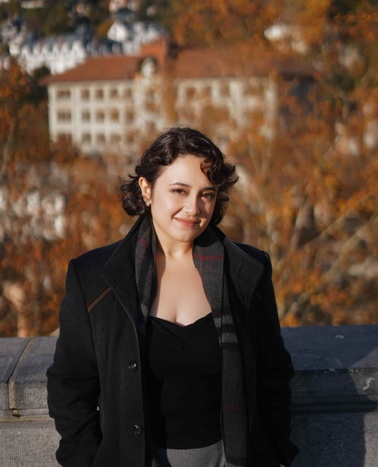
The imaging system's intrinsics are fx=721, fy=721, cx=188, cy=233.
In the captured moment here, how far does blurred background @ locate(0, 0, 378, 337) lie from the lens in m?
16.4

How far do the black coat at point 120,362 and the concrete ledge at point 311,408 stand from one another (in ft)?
0.85

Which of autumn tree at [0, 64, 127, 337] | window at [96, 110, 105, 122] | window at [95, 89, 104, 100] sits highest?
window at [95, 89, 104, 100]

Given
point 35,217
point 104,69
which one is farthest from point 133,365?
point 104,69

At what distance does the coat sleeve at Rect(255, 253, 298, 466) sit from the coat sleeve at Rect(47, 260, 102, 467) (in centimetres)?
43

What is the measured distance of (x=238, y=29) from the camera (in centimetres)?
2003

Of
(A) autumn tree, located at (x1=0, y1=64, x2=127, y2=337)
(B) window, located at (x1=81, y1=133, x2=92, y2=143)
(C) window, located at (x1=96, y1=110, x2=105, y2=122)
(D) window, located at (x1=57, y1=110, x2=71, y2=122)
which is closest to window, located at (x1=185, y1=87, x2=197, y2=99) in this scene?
(A) autumn tree, located at (x1=0, y1=64, x2=127, y2=337)

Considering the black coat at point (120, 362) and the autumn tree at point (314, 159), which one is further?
the autumn tree at point (314, 159)

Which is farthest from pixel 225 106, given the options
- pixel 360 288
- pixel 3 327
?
pixel 3 327

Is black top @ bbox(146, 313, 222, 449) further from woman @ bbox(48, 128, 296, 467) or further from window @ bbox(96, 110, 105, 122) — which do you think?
window @ bbox(96, 110, 105, 122)

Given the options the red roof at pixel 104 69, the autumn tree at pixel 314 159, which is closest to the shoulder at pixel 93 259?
the autumn tree at pixel 314 159

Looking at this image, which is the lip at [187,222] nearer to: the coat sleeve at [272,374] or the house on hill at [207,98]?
the coat sleeve at [272,374]

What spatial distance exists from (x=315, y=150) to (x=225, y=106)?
2987 millimetres

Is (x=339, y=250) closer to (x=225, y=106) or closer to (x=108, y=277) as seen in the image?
(x=225, y=106)

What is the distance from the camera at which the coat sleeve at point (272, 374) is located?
1856mm
